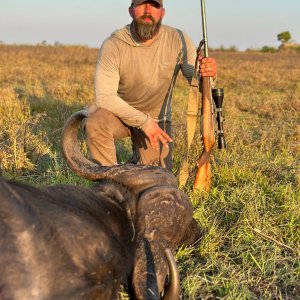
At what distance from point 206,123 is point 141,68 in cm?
91

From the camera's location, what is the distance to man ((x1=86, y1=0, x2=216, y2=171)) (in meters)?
4.89

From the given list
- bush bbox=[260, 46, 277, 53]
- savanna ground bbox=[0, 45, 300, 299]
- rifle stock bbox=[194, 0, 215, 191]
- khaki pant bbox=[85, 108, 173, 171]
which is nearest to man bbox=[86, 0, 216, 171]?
khaki pant bbox=[85, 108, 173, 171]

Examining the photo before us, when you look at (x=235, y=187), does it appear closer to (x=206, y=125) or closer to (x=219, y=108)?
(x=206, y=125)

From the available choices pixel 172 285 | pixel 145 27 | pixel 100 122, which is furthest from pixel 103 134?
pixel 172 285

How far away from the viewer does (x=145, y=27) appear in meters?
5.05

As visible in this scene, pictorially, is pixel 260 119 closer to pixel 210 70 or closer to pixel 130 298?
pixel 210 70

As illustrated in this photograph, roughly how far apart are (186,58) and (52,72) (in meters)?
11.5

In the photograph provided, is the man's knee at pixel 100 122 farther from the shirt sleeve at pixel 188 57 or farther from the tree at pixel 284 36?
the tree at pixel 284 36

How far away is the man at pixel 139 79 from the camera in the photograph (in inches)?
193

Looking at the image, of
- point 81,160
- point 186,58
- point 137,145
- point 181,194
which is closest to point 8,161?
point 137,145

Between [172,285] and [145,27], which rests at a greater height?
[145,27]

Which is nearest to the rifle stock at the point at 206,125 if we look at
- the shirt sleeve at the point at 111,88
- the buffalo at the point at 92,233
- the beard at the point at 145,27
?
the beard at the point at 145,27

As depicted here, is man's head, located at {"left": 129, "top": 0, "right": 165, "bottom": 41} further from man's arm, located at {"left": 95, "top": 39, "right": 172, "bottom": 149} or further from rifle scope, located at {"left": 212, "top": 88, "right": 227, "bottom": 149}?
rifle scope, located at {"left": 212, "top": 88, "right": 227, "bottom": 149}

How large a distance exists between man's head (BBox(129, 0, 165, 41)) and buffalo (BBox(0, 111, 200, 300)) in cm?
223
